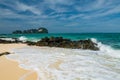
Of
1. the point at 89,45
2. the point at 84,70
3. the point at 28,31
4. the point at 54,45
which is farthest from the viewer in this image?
the point at 28,31

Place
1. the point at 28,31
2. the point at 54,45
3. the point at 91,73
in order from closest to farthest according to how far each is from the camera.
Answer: the point at 91,73, the point at 54,45, the point at 28,31

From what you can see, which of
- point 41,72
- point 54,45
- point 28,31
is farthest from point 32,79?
point 28,31

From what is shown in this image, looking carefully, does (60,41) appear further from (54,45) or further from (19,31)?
(19,31)

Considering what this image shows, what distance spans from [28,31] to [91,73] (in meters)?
114

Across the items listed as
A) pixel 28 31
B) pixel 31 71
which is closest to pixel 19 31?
pixel 28 31

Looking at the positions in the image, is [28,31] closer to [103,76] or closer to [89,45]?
[89,45]

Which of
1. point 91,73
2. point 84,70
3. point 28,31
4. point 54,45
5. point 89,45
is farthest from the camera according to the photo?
point 28,31

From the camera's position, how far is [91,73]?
6.70 metres

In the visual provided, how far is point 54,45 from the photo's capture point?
1916 cm

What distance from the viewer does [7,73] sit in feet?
22.0

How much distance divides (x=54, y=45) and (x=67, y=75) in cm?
1280

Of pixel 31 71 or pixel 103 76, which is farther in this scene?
pixel 31 71

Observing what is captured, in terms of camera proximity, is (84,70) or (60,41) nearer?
(84,70)

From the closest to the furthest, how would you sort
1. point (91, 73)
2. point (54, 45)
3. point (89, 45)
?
point (91, 73) < point (89, 45) < point (54, 45)
